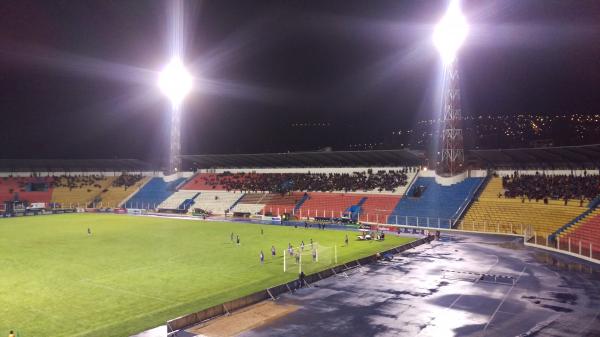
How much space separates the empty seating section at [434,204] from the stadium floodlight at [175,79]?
4769 cm

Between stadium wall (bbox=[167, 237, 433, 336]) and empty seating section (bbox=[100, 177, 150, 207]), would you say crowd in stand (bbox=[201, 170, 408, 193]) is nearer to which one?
empty seating section (bbox=[100, 177, 150, 207])

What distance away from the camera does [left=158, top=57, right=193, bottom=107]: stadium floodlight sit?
83938 millimetres

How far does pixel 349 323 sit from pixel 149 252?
24778mm

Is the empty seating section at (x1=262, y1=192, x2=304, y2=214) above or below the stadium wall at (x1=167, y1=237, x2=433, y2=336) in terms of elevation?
above

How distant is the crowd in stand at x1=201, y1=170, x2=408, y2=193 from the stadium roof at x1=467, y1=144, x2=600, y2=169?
1223cm

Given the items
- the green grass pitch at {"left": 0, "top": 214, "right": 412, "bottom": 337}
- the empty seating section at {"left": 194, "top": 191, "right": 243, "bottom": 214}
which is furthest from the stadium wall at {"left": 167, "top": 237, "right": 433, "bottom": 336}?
the empty seating section at {"left": 194, "top": 191, "right": 243, "bottom": 214}

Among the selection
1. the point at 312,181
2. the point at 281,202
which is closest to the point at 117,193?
the point at 281,202

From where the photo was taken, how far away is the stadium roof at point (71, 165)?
97250 mm

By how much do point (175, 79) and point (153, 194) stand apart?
25327mm

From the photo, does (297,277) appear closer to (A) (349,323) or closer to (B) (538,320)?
(A) (349,323)

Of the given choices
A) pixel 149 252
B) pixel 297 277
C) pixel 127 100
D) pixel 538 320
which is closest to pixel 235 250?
pixel 149 252

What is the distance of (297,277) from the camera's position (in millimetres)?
29391

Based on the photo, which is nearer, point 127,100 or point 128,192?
point 128,192

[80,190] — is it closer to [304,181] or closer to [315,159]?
[304,181]
